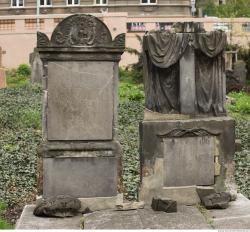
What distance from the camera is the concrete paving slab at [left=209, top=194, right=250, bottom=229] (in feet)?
24.6

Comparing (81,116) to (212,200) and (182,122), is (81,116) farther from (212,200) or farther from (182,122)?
(212,200)

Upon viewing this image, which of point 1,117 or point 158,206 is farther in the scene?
point 1,117

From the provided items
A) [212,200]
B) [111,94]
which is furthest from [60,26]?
[212,200]

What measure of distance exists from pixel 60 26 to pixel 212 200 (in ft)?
9.54

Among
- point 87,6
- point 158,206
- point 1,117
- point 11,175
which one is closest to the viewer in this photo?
point 158,206

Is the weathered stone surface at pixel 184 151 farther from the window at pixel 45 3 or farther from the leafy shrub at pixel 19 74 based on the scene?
the window at pixel 45 3

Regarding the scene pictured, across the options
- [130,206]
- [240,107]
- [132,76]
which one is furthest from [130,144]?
[132,76]

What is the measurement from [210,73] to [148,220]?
7.73 feet

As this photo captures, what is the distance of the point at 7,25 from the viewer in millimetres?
35812

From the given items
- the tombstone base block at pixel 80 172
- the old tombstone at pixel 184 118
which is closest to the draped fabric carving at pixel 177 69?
the old tombstone at pixel 184 118

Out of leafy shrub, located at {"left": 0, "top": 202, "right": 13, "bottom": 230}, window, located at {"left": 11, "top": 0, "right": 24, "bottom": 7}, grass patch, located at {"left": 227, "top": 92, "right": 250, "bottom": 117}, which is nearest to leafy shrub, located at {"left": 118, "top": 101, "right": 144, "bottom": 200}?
leafy shrub, located at {"left": 0, "top": 202, "right": 13, "bottom": 230}

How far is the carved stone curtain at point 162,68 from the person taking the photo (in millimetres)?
8688

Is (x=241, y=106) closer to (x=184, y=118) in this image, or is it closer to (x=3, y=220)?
(x=184, y=118)

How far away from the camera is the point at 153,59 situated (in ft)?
28.5
